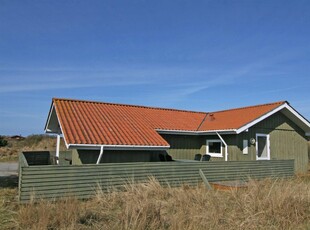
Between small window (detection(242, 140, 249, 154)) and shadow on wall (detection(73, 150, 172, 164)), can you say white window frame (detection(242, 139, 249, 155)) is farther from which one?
shadow on wall (detection(73, 150, 172, 164))

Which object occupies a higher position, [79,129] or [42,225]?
[79,129]

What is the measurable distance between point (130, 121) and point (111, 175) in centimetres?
591

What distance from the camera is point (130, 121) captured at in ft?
54.6

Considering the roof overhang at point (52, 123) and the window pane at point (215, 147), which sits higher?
the roof overhang at point (52, 123)

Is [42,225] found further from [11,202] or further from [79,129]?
[79,129]

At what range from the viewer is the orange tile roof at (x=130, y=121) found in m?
13.5

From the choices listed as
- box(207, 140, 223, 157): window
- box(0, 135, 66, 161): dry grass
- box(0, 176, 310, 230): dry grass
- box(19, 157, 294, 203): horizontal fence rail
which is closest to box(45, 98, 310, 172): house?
box(207, 140, 223, 157): window

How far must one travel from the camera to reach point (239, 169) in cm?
1430

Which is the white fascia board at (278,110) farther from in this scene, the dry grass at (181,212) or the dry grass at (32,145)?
the dry grass at (32,145)

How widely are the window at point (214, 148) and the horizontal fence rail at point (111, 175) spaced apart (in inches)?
129

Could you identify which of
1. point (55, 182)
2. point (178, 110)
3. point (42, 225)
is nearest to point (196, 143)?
point (178, 110)

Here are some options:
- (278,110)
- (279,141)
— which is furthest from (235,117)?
(279,141)

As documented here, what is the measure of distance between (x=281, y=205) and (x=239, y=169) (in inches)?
267

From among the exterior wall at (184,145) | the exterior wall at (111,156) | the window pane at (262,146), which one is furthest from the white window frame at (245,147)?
the exterior wall at (111,156)
